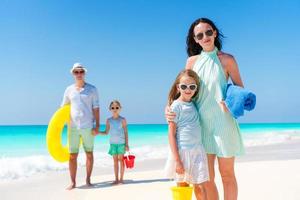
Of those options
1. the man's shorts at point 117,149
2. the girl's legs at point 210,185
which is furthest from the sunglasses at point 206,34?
the man's shorts at point 117,149

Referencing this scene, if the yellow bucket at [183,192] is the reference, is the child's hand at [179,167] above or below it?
above

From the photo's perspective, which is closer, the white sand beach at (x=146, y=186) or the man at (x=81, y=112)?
the white sand beach at (x=146, y=186)

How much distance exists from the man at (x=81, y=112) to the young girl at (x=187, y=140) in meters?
2.94

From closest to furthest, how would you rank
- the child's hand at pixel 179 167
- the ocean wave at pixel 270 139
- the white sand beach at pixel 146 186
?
the child's hand at pixel 179 167 < the white sand beach at pixel 146 186 < the ocean wave at pixel 270 139

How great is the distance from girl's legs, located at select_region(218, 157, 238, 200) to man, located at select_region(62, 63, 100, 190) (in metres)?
3.05

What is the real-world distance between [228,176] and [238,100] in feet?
1.96

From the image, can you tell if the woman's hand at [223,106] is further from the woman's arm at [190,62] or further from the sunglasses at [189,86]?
the woman's arm at [190,62]

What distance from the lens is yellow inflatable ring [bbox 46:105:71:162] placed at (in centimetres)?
595

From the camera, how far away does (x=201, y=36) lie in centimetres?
322

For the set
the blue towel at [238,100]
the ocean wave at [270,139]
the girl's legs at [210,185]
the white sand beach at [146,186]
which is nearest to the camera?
the blue towel at [238,100]

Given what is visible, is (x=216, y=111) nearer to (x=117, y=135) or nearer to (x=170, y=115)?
(x=170, y=115)

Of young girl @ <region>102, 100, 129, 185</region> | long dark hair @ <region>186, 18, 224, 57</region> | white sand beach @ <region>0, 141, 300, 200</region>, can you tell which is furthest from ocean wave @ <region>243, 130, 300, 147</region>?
long dark hair @ <region>186, 18, 224, 57</region>

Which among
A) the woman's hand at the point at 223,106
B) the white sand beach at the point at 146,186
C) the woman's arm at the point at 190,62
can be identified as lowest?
the white sand beach at the point at 146,186

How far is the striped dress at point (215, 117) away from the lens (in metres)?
3.10
